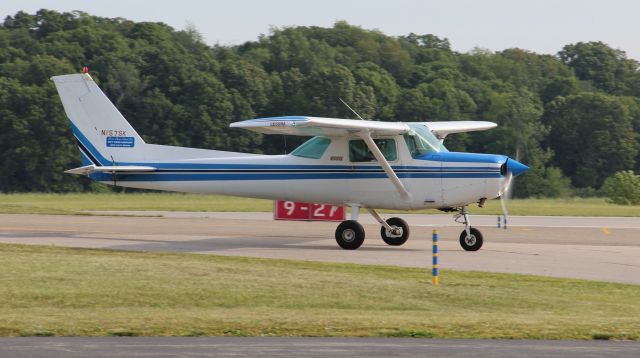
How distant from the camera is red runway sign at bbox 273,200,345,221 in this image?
26844 millimetres

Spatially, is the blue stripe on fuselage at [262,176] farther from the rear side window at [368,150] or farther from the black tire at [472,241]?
the black tire at [472,241]

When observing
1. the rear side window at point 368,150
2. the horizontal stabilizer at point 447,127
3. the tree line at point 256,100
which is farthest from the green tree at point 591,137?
the rear side window at point 368,150

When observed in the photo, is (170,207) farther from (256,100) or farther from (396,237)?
(256,100)

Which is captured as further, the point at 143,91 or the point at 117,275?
the point at 143,91

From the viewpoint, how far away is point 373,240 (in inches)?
956

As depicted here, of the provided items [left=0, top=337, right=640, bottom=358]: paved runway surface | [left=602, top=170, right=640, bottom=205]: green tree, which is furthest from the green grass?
[left=602, top=170, right=640, bottom=205]: green tree

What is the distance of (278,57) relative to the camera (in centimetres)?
7894

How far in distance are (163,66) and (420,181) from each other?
48382mm

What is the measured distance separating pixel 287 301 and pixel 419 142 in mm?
8525

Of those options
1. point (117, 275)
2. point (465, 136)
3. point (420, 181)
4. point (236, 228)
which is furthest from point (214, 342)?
point (465, 136)

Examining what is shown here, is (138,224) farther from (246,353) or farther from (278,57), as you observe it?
(278,57)

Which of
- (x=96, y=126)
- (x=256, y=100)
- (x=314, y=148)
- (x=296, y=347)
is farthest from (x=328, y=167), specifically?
(x=256, y=100)

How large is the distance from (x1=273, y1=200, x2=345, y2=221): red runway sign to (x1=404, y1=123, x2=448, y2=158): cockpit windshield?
5148 mm

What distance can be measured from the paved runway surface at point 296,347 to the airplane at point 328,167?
30.6 feet
